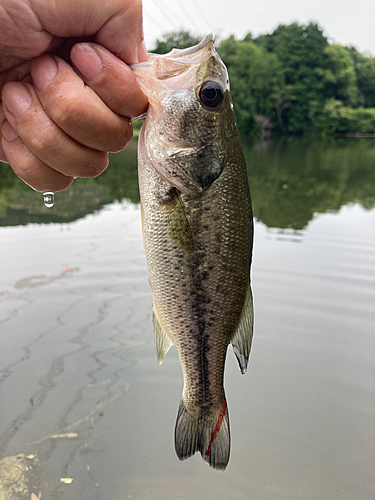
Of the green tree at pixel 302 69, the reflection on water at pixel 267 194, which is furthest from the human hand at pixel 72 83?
the green tree at pixel 302 69

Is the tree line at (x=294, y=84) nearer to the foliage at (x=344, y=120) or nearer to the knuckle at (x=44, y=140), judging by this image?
the foliage at (x=344, y=120)

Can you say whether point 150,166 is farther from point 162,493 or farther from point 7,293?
point 7,293

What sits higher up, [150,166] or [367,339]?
[150,166]

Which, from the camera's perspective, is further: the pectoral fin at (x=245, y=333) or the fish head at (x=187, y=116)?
the pectoral fin at (x=245, y=333)

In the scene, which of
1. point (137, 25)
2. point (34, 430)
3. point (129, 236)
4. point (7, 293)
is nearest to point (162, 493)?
point (34, 430)

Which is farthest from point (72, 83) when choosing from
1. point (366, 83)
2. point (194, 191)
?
point (366, 83)
